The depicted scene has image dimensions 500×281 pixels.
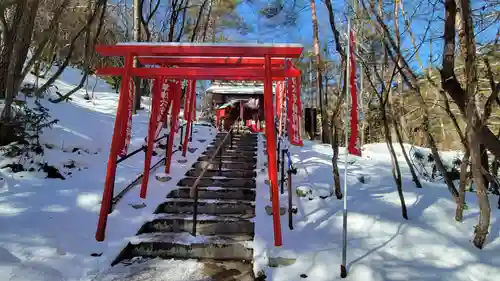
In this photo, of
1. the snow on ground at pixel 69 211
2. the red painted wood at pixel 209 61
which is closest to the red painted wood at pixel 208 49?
the red painted wood at pixel 209 61

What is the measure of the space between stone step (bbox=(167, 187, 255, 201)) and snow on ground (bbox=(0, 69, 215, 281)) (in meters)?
0.25

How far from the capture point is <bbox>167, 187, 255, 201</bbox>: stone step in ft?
19.1

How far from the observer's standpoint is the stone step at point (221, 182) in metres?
6.40

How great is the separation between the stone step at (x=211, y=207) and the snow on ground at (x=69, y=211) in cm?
21

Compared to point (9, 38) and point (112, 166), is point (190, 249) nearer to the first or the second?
point (112, 166)

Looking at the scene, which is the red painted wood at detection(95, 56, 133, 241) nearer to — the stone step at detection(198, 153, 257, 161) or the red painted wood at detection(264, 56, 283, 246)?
the red painted wood at detection(264, 56, 283, 246)

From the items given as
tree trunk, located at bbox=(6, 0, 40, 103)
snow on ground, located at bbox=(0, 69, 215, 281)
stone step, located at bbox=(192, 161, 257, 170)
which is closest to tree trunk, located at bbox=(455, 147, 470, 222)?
snow on ground, located at bbox=(0, 69, 215, 281)

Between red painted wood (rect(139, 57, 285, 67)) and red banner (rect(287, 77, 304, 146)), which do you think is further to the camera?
red banner (rect(287, 77, 304, 146))

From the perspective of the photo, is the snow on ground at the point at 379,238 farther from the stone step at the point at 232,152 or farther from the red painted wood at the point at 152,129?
the stone step at the point at 232,152

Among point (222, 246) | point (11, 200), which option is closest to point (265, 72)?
point (222, 246)

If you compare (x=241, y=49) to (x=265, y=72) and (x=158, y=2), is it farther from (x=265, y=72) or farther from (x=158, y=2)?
(x=158, y=2)

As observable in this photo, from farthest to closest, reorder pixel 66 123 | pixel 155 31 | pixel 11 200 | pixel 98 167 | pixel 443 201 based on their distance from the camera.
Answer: pixel 155 31 → pixel 66 123 → pixel 98 167 → pixel 443 201 → pixel 11 200

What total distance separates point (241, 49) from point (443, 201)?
3893 millimetres

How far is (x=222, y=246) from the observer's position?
4.16 meters
